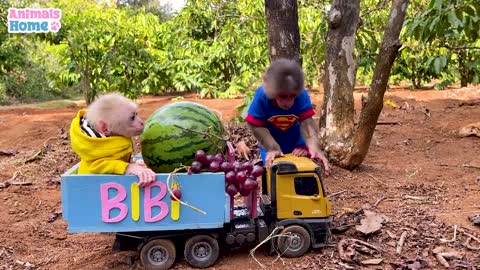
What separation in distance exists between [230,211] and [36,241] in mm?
1714

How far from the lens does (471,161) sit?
5.71 m

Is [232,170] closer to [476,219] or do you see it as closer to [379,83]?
[476,219]

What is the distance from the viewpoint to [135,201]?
3.33m

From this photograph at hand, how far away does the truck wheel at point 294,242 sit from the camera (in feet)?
11.6

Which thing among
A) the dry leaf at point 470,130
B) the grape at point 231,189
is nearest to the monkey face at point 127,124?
the grape at point 231,189

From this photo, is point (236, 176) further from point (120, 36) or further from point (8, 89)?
point (8, 89)

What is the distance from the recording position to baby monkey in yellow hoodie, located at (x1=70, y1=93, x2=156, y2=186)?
131 inches

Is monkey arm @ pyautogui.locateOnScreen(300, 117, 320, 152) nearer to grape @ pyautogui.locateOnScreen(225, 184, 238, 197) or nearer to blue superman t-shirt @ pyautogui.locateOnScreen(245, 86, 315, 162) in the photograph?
blue superman t-shirt @ pyautogui.locateOnScreen(245, 86, 315, 162)

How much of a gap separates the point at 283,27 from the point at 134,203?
103 inches

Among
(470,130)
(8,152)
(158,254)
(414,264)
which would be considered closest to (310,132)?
(414,264)

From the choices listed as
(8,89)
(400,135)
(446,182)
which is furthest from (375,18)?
(8,89)

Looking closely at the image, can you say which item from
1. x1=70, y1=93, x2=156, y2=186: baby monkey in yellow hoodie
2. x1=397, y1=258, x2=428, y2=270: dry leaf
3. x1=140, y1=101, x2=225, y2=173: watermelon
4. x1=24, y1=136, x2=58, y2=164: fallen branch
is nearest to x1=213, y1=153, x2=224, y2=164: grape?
x1=140, y1=101, x2=225, y2=173: watermelon

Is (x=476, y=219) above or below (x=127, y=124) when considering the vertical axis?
below

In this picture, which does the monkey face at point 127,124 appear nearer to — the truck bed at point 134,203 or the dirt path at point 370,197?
the truck bed at point 134,203
